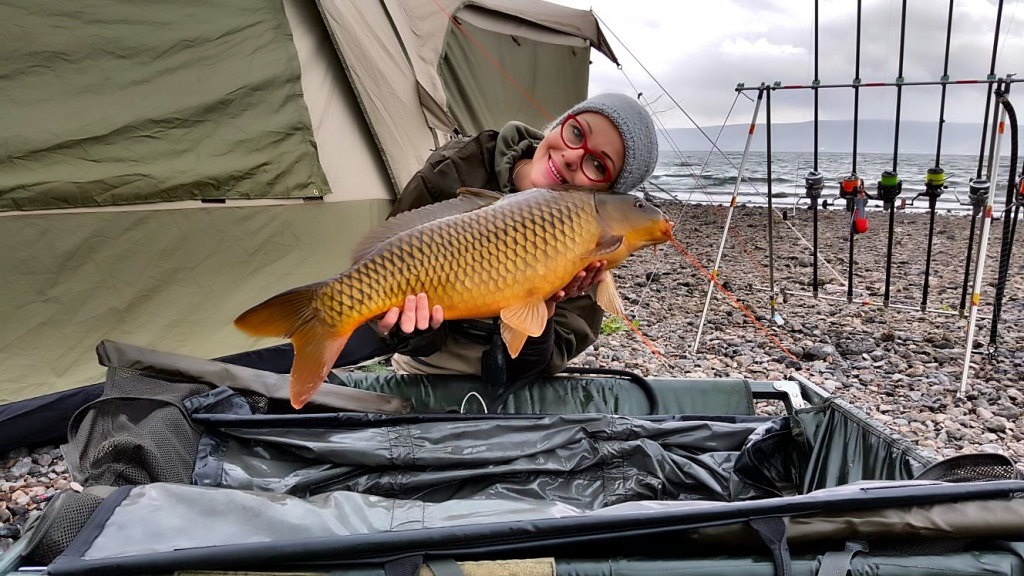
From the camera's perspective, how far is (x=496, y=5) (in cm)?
588

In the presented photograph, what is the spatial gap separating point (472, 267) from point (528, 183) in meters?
0.48

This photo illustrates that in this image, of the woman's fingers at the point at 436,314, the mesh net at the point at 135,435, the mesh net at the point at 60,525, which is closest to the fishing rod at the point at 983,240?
the woman's fingers at the point at 436,314

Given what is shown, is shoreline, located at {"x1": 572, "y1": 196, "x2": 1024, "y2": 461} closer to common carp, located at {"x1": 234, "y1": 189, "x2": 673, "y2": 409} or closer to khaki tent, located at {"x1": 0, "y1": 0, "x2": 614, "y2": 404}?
khaki tent, located at {"x1": 0, "y1": 0, "x2": 614, "y2": 404}

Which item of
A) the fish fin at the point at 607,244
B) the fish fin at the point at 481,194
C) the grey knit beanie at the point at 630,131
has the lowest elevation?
the fish fin at the point at 607,244

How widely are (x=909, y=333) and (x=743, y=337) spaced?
1.08m

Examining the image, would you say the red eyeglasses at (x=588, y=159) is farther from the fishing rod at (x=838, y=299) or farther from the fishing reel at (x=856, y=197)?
the fishing rod at (x=838, y=299)

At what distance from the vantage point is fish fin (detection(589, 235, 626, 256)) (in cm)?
142

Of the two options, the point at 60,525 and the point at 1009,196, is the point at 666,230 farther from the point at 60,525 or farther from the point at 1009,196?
the point at 1009,196

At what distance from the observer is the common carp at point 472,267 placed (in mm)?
1335

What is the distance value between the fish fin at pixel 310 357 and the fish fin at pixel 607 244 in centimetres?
54

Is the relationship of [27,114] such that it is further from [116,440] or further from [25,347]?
[116,440]

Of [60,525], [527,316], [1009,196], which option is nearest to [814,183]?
[1009,196]

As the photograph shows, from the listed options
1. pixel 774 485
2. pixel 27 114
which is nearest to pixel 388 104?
pixel 27 114

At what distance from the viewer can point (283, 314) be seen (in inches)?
52.0
